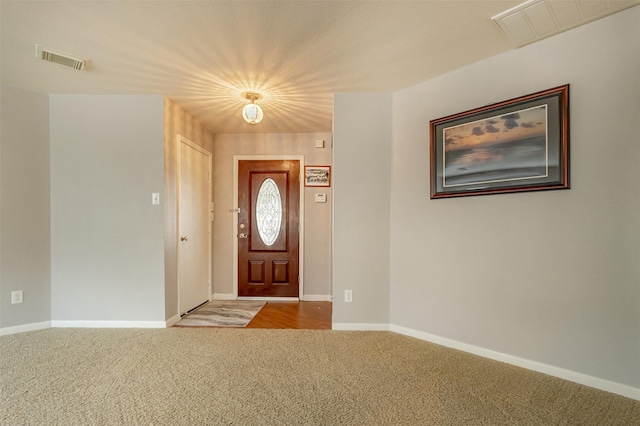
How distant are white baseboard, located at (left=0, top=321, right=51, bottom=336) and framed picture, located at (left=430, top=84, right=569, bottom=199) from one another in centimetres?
402

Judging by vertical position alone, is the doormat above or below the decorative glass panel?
below

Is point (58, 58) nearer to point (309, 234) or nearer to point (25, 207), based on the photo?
point (25, 207)

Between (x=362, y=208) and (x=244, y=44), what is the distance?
1.76 meters

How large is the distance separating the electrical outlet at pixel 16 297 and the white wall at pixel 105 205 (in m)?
0.24

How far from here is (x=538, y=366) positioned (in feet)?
7.11

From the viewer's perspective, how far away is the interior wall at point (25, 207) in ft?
9.46

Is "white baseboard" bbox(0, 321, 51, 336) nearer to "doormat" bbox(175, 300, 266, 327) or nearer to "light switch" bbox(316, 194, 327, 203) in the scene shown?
"doormat" bbox(175, 300, 266, 327)

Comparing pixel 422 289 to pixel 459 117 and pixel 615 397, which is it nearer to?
pixel 615 397

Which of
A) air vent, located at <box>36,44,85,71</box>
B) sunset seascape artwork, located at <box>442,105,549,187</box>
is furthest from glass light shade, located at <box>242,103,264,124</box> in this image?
sunset seascape artwork, located at <box>442,105,549,187</box>

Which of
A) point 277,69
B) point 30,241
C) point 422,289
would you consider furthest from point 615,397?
point 30,241

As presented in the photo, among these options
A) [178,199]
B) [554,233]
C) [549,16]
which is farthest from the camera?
[178,199]

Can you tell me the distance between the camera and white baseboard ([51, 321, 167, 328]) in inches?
121

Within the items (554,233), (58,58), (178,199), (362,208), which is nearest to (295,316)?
(362,208)

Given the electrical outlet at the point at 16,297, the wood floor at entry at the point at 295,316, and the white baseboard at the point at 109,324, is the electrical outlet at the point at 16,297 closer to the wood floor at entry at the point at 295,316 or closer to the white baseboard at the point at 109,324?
the white baseboard at the point at 109,324
